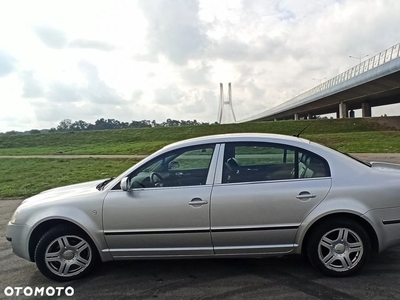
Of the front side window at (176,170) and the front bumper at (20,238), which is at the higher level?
the front side window at (176,170)

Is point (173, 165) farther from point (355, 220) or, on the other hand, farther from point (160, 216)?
point (355, 220)

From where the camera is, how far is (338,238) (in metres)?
3.32

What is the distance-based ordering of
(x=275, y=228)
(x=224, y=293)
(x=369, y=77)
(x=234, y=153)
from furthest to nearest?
(x=369, y=77), (x=234, y=153), (x=275, y=228), (x=224, y=293)

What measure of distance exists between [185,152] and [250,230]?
1133 millimetres

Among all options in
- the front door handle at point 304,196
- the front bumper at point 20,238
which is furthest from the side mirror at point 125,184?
the front door handle at point 304,196

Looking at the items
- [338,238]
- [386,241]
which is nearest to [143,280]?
[338,238]

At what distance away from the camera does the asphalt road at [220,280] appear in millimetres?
3076

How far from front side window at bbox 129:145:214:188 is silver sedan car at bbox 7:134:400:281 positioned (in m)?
0.01

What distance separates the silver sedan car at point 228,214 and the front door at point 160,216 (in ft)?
0.03

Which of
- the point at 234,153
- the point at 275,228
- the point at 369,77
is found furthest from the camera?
the point at 369,77

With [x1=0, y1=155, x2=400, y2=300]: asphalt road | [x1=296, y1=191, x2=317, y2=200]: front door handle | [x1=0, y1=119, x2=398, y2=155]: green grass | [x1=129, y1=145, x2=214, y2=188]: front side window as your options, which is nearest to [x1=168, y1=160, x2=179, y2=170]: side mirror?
[x1=129, y1=145, x2=214, y2=188]: front side window

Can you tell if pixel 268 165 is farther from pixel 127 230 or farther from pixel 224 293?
pixel 127 230

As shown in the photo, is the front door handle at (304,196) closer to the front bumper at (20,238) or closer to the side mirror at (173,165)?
the side mirror at (173,165)

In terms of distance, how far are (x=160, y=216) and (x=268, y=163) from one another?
1.36m
